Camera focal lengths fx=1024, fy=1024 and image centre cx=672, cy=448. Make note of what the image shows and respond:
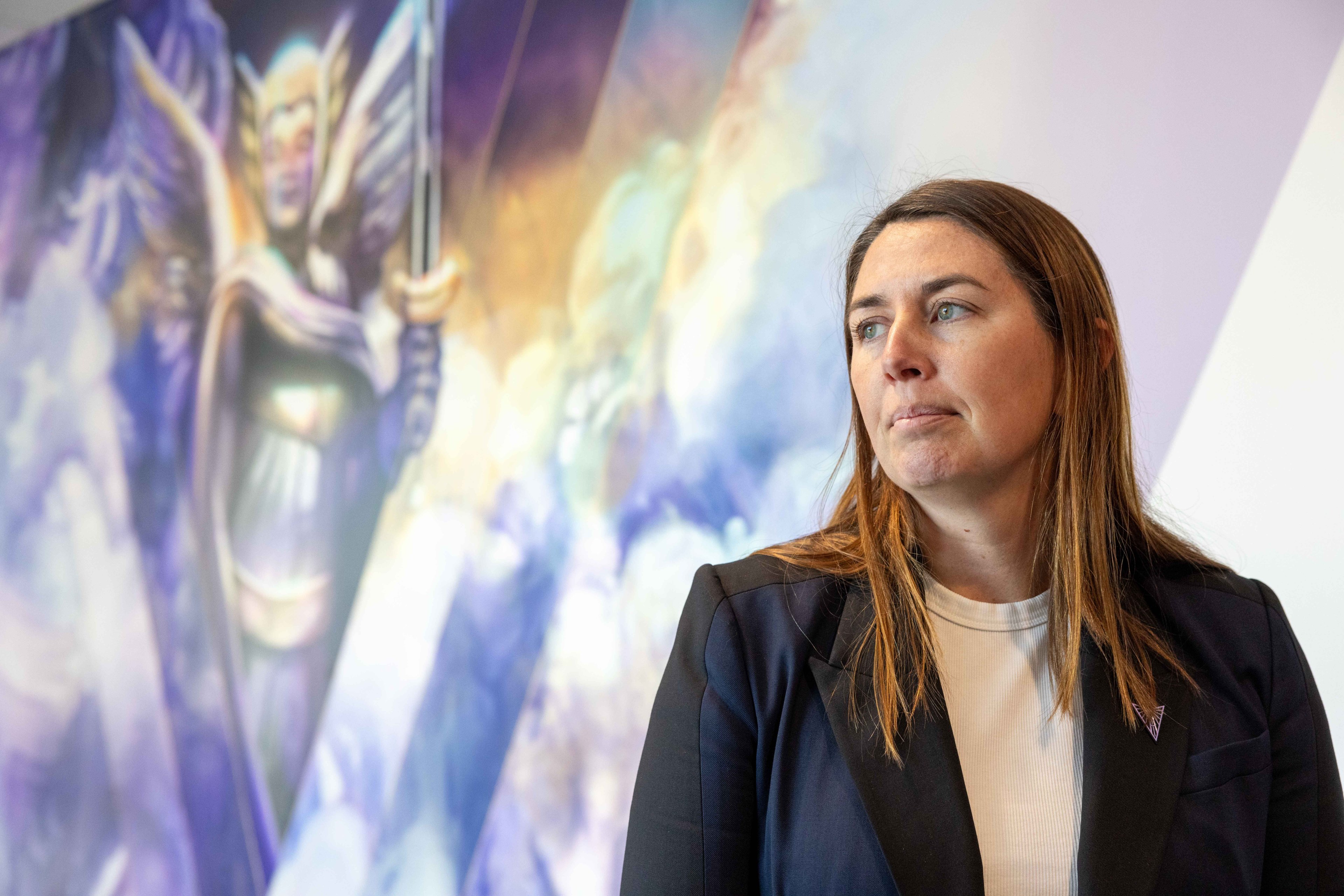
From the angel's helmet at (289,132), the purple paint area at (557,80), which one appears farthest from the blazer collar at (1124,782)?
the angel's helmet at (289,132)

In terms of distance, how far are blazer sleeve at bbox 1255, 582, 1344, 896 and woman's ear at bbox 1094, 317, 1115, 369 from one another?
16.3 inches

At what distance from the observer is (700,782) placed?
1.13 meters

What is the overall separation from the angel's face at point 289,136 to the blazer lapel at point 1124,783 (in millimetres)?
2250

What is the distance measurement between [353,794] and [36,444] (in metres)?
1.44

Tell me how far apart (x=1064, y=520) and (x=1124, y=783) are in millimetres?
317

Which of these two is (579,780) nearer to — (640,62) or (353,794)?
(353,794)

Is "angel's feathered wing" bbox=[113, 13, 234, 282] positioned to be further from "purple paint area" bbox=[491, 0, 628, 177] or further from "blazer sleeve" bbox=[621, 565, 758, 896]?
"blazer sleeve" bbox=[621, 565, 758, 896]

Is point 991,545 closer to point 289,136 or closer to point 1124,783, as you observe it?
point 1124,783

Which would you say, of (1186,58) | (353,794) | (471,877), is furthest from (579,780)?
(1186,58)

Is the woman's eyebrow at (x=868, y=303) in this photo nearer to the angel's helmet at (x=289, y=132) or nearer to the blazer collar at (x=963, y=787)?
the blazer collar at (x=963, y=787)

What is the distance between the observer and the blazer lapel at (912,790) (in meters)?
1.05

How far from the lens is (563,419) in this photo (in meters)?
2.30

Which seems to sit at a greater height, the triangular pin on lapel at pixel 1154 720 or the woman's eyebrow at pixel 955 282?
the woman's eyebrow at pixel 955 282

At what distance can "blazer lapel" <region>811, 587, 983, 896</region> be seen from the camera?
1054 millimetres
